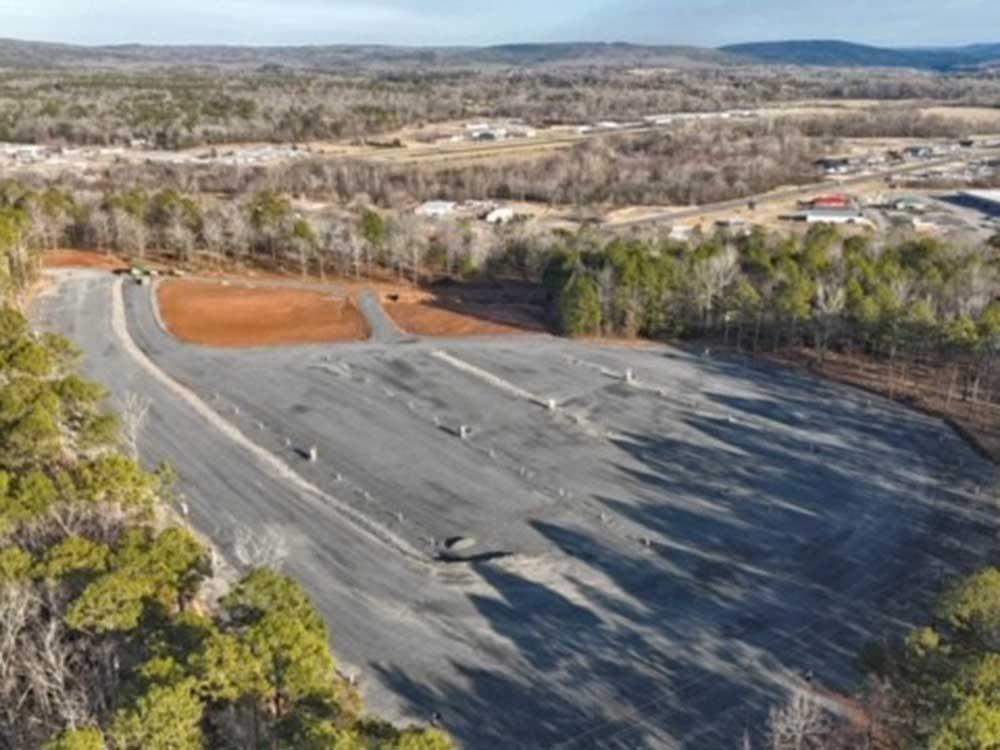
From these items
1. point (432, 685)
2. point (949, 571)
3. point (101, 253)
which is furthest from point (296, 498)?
point (101, 253)

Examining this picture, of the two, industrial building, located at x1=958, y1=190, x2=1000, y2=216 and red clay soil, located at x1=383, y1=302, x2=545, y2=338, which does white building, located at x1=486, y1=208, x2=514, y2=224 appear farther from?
industrial building, located at x1=958, y1=190, x2=1000, y2=216

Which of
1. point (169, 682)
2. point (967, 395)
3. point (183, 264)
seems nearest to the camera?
point (169, 682)

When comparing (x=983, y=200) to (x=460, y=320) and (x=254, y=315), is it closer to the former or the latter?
(x=460, y=320)

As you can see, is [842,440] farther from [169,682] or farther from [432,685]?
[169,682]

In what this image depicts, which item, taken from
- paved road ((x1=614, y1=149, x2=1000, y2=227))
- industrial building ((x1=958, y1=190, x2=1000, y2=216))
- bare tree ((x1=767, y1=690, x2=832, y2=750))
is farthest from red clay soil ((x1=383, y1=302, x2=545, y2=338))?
industrial building ((x1=958, y1=190, x2=1000, y2=216))

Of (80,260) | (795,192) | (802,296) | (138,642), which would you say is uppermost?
(802,296)

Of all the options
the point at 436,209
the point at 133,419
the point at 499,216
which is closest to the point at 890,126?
the point at 499,216
